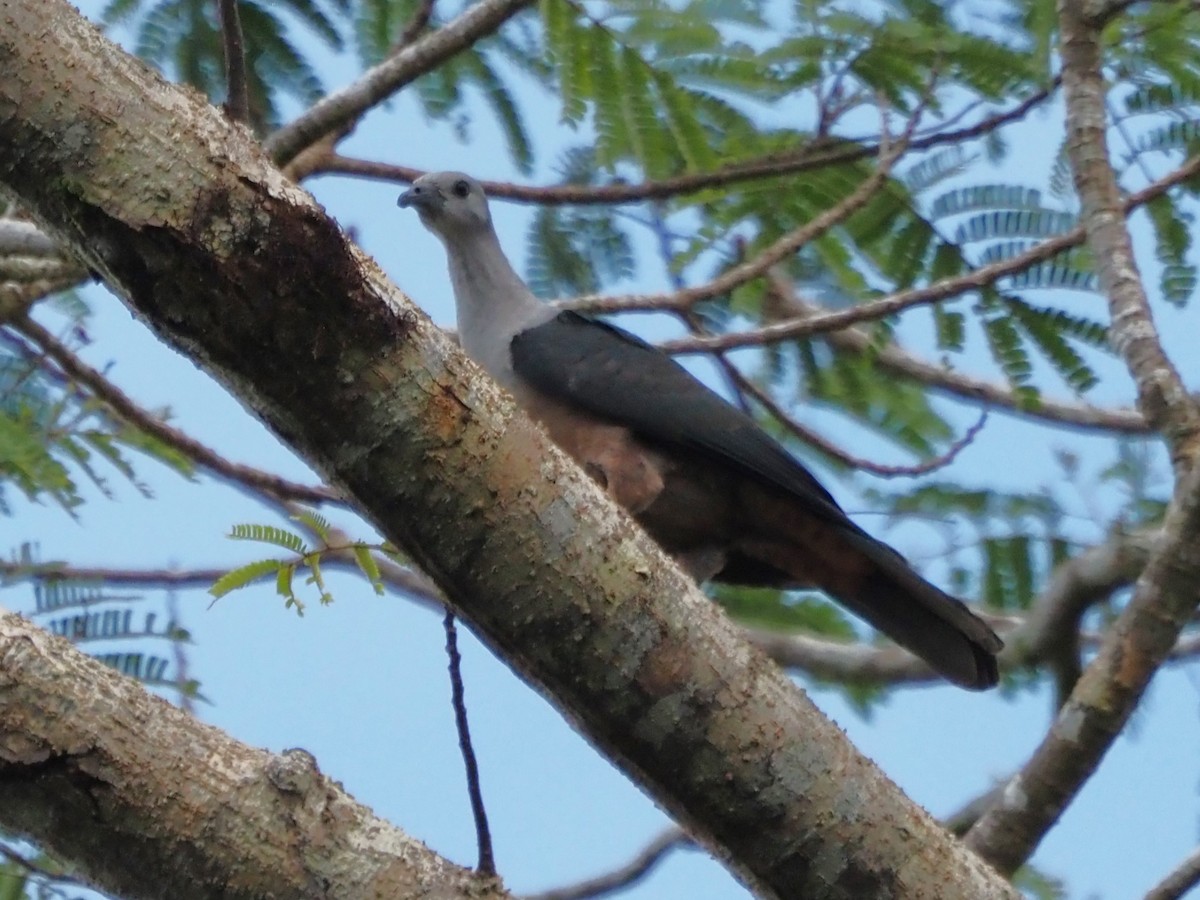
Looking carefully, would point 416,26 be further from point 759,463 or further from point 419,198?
point 759,463

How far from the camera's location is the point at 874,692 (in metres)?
6.26

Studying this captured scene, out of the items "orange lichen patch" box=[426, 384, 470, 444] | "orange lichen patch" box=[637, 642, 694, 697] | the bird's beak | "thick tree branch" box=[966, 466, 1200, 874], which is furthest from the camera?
the bird's beak

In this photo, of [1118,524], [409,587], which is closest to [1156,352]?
[1118,524]

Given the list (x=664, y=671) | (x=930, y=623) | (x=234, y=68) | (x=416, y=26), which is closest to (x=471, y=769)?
(x=664, y=671)

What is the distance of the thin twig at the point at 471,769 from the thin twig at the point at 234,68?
40.0 inches

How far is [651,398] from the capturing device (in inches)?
189

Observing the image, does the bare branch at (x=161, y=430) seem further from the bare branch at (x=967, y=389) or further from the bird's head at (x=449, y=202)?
the bare branch at (x=967, y=389)

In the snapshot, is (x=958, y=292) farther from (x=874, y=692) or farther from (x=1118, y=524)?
(x=874, y=692)

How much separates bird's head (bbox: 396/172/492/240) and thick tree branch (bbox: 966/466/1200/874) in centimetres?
261

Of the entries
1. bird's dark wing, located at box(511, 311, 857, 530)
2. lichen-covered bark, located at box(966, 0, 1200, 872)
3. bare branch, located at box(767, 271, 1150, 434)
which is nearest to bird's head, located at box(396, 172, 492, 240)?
bird's dark wing, located at box(511, 311, 857, 530)

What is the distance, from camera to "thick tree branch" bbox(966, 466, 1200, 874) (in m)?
3.74

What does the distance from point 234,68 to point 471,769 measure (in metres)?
1.37

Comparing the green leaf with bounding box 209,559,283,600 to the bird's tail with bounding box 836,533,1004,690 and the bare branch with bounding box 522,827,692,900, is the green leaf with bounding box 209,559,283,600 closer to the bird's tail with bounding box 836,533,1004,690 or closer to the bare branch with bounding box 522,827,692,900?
the bird's tail with bounding box 836,533,1004,690

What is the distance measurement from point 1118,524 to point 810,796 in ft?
7.11
